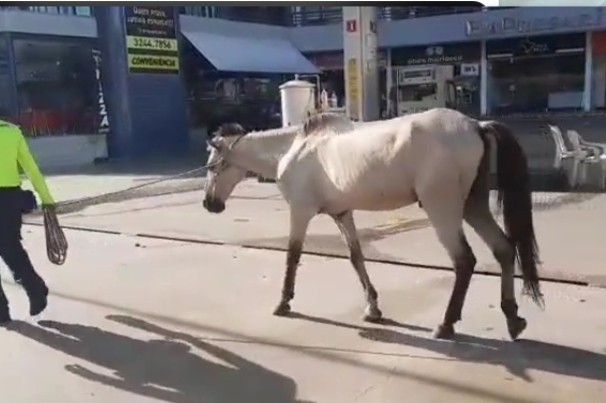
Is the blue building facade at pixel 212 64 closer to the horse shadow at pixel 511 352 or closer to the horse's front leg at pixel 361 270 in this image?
the horse's front leg at pixel 361 270

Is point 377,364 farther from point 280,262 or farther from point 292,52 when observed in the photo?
point 292,52

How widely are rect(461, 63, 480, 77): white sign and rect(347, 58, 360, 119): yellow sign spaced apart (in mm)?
10105

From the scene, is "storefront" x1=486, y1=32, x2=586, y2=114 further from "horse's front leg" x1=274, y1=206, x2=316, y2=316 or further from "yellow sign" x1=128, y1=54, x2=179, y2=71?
"horse's front leg" x1=274, y1=206, x2=316, y2=316

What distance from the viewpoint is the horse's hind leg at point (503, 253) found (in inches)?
158

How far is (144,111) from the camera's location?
62.5 feet

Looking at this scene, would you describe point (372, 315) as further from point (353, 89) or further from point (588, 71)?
point (588, 71)

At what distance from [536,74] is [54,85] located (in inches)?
539

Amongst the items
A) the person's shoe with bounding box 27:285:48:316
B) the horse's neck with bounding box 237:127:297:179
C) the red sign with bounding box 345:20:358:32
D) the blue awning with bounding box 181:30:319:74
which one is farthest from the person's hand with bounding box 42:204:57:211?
the blue awning with bounding box 181:30:319:74

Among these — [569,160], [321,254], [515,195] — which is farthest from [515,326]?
[569,160]

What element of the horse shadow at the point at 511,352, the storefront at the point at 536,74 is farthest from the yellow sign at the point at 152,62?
the horse shadow at the point at 511,352

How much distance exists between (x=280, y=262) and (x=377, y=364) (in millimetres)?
2624

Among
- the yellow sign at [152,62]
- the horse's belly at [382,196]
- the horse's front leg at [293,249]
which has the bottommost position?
the horse's front leg at [293,249]

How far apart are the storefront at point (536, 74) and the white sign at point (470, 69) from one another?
410 mm

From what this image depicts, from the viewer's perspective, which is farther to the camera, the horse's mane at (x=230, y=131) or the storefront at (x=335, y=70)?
the storefront at (x=335, y=70)
